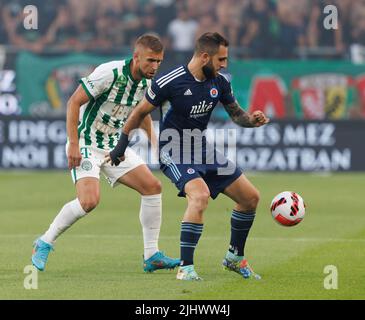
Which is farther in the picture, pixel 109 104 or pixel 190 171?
pixel 109 104

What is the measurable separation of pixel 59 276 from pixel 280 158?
11.4m

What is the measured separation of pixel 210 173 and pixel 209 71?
0.89m

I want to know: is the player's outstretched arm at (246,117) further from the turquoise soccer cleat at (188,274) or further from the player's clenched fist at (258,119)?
the turquoise soccer cleat at (188,274)

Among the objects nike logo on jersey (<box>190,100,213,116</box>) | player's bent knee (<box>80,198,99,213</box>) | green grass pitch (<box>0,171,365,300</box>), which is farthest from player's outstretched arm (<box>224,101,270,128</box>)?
player's bent knee (<box>80,198,99,213</box>)

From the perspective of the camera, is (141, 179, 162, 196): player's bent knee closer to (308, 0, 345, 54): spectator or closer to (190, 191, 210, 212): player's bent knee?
(190, 191, 210, 212): player's bent knee

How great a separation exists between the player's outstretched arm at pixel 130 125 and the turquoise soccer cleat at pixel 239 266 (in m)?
1.32

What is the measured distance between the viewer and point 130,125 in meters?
9.61

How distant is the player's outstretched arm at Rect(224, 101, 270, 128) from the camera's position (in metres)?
9.83

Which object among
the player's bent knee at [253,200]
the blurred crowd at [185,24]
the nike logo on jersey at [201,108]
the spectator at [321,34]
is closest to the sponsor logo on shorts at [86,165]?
the nike logo on jersey at [201,108]

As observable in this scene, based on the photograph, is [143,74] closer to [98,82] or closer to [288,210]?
[98,82]

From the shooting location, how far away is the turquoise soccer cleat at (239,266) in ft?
31.6

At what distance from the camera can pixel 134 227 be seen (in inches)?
539

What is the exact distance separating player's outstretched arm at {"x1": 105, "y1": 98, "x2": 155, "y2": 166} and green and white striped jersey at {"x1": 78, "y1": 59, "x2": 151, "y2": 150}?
587mm

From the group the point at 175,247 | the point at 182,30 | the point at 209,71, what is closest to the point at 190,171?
the point at 209,71
